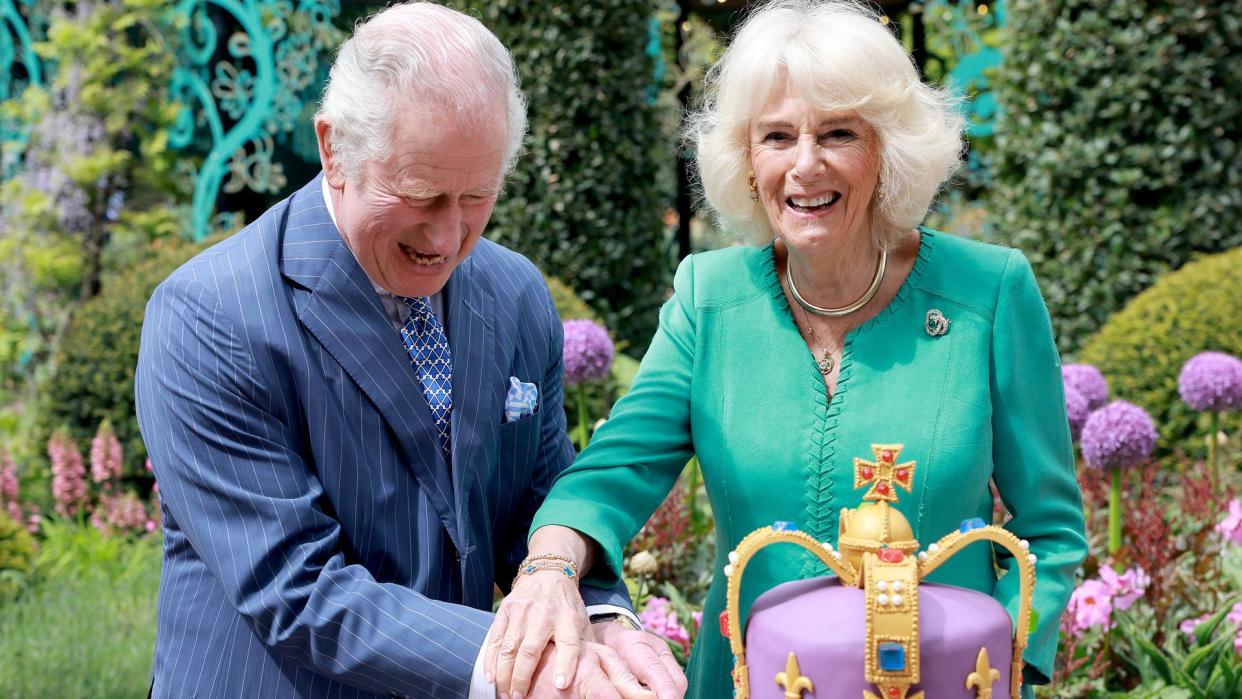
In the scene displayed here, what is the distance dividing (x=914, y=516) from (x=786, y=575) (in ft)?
0.80

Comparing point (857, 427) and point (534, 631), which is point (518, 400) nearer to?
point (534, 631)

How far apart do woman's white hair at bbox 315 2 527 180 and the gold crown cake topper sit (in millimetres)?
766

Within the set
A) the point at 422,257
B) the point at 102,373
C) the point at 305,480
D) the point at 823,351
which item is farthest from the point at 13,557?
the point at 823,351

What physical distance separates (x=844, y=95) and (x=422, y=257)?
72cm

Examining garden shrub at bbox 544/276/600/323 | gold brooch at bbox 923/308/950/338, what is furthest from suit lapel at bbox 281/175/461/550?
garden shrub at bbox 544/276/600/323

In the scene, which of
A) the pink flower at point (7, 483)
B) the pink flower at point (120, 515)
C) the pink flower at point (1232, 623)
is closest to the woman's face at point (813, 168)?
the pink flower at point (1232, 623)

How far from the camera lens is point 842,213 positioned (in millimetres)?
2135

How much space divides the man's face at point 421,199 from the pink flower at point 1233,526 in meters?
2.72

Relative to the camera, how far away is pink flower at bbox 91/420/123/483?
531cm

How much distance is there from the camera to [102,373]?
19.2 feet

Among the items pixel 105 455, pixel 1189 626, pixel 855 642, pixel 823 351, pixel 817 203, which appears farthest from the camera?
pixel 105 455

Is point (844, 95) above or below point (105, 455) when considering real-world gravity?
above

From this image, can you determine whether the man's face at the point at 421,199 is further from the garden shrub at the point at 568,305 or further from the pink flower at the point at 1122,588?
the garden shrub at the point at 568,305

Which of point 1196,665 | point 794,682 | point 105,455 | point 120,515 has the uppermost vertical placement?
point 794,682
